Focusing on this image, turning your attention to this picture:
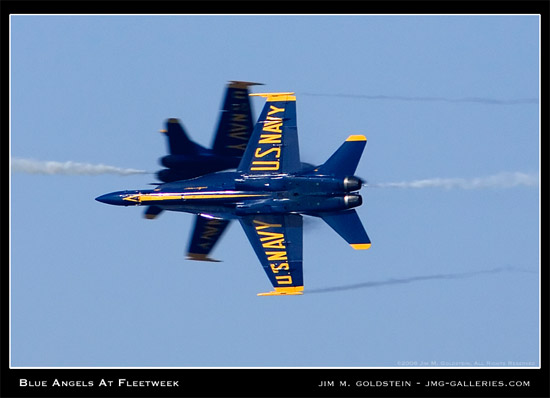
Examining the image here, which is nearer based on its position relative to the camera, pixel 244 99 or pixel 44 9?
pixel 44 9

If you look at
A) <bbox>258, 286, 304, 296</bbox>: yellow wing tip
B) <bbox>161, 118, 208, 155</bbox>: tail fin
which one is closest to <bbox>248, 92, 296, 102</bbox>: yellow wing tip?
<bbox>161, 118, 208, 155</bbox>: tail fin

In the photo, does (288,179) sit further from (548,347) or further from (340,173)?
(548,347)

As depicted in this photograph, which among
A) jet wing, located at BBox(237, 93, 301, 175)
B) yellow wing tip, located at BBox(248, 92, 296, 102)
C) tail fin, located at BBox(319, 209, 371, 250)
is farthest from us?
yellow wing tip, located at BBox(248, 92, 296, 102)

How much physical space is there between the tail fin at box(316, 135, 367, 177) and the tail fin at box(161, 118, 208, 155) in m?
4.25

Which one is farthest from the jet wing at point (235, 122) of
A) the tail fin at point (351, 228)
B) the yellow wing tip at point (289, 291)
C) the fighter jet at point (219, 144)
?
the yellow wing tip at point (289, 291)

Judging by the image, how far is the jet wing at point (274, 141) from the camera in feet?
122

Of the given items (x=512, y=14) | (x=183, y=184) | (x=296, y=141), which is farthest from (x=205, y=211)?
(x=512, y=14)

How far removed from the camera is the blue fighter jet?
36625mm

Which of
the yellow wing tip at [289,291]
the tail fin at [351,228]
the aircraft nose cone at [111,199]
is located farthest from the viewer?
the aircraft nose cone at [111,199]

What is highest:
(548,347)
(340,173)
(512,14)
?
(512,14)

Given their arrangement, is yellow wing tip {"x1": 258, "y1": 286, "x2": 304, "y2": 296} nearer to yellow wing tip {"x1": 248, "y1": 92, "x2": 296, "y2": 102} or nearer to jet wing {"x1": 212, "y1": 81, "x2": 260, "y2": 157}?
jet wing {"x1": 212, "y1": 81, "x2": 260, "y2": 157}

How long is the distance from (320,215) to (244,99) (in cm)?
464

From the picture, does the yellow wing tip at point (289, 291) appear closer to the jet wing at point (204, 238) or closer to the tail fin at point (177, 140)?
the jet wing at point (204, 238)

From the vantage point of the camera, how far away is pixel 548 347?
3503 centimetres
